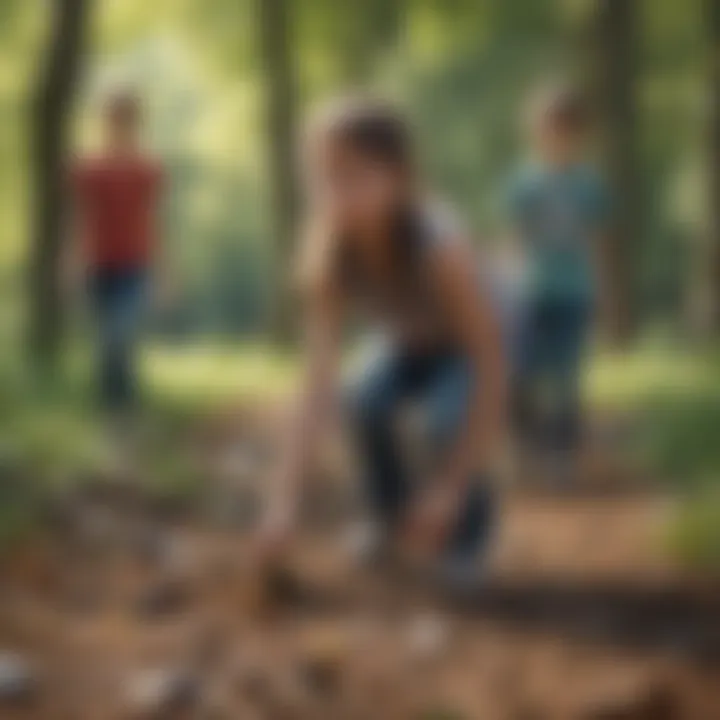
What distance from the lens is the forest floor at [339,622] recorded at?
99 centimetres

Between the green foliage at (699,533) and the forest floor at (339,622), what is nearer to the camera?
the forest floor at (339,622)

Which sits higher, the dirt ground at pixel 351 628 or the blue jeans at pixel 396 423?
the blue jeans at pixel 396 423

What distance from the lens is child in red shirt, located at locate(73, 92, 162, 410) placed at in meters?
1.11

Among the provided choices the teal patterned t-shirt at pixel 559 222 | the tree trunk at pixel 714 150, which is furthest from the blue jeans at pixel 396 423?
the tree trunk at pixel 714 150

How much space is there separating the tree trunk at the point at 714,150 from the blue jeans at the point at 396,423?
240 millimetres

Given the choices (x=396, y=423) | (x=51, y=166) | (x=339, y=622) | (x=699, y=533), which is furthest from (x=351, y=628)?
(x=51, y=166)

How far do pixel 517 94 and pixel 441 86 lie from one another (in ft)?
0.22

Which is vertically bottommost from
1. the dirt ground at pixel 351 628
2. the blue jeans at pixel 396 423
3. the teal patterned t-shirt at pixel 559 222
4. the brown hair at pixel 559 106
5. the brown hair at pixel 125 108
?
the dirt ground at pixel 351 628

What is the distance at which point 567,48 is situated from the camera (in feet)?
3.91

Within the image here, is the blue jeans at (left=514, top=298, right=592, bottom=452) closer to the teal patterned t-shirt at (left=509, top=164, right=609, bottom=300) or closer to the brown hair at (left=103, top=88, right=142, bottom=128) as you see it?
the teal patterned t-shirt at (left=509, top=164, right=609, bottom=300)

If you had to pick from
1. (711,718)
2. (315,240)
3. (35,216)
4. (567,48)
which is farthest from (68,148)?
(711,718)

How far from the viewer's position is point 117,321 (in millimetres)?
1142

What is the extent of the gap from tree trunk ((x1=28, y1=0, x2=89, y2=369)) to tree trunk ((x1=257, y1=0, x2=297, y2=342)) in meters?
0.15

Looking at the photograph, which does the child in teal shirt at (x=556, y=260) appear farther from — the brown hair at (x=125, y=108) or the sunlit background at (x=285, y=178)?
the brown hair at (x=125, y=108)
